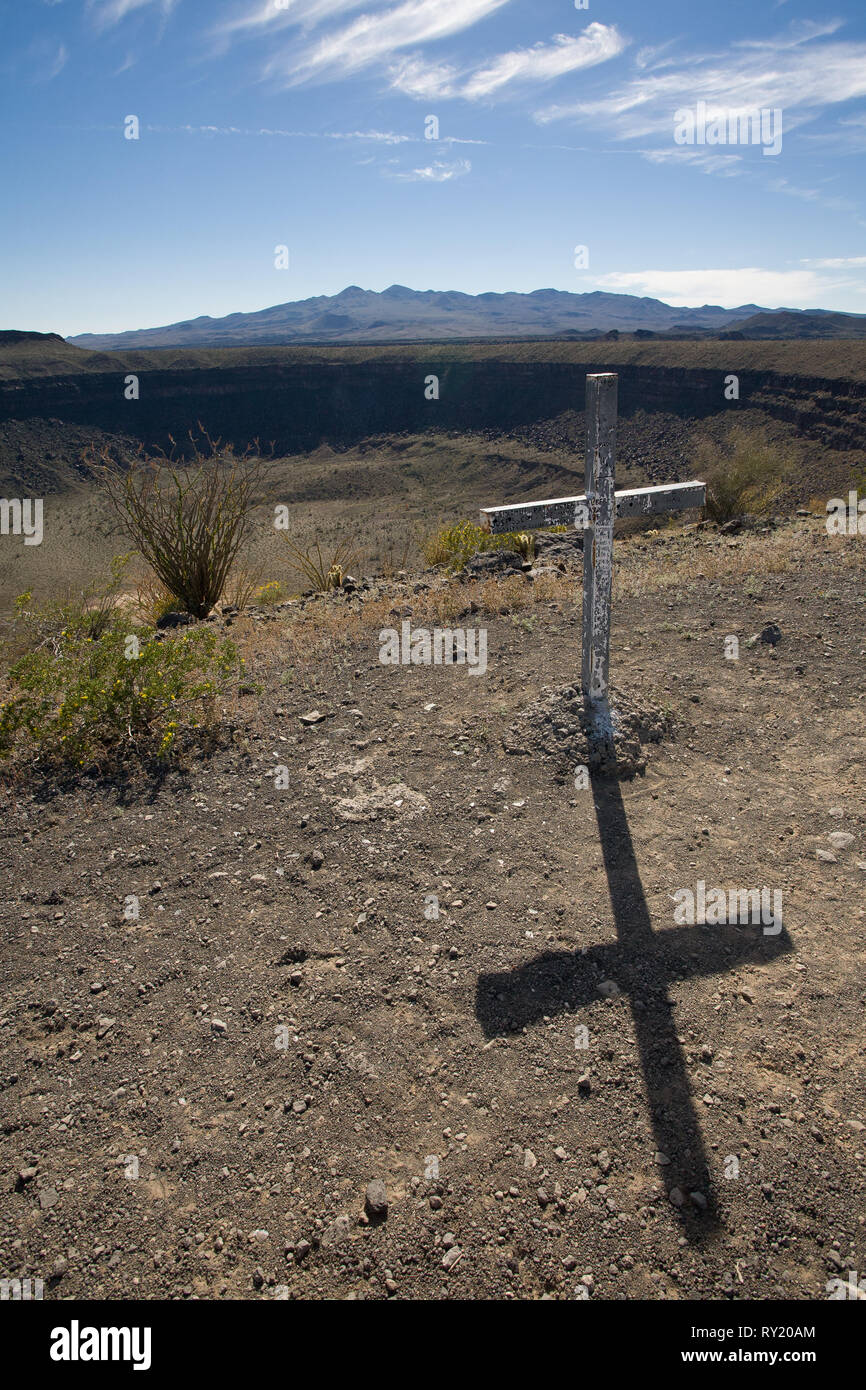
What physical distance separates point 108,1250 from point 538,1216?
1.26 meters

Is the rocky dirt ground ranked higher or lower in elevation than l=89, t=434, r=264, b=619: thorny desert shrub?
lower

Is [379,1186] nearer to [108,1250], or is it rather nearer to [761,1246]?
[108,1250]

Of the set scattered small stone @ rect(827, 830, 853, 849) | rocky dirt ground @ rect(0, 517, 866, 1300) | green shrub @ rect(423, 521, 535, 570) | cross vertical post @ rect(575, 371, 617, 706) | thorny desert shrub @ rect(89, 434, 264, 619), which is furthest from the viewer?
green shrub @ rect(423, 521, 535, 570)

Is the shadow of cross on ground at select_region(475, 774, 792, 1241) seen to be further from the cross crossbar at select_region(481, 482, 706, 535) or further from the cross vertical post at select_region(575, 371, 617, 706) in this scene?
the cross crossbar at select_region(481, 482, 706, 535)

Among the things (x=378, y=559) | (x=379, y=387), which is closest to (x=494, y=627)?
(x=378, y=559)

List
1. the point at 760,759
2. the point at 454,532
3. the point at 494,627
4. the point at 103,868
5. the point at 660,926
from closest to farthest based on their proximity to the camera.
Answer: the point at 660,926, the point at 103,868, the point at 760,759, the point at 494,627, the point at 454,532

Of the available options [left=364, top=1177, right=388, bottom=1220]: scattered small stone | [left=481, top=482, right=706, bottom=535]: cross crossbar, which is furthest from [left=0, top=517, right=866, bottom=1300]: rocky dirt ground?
[left=481, top=482, right=706, bottom=535]: cross crossbar

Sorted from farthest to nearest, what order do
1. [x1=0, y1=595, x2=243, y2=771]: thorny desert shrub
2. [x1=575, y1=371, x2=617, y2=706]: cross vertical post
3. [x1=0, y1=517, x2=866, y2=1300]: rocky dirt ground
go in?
[x1=0, y1=595, x2=243, y2=771]: thorny desert shrub → [x1=575, y1=371, x2=617, y2=706]: cross vertical post → [x1=0, y1=517, x2=866, y2=1300]: rocky dirt ground

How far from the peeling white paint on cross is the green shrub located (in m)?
4.45

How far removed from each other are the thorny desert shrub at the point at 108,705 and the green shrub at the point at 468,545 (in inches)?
173

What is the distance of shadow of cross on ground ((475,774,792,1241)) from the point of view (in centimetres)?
251

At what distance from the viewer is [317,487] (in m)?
44.6
